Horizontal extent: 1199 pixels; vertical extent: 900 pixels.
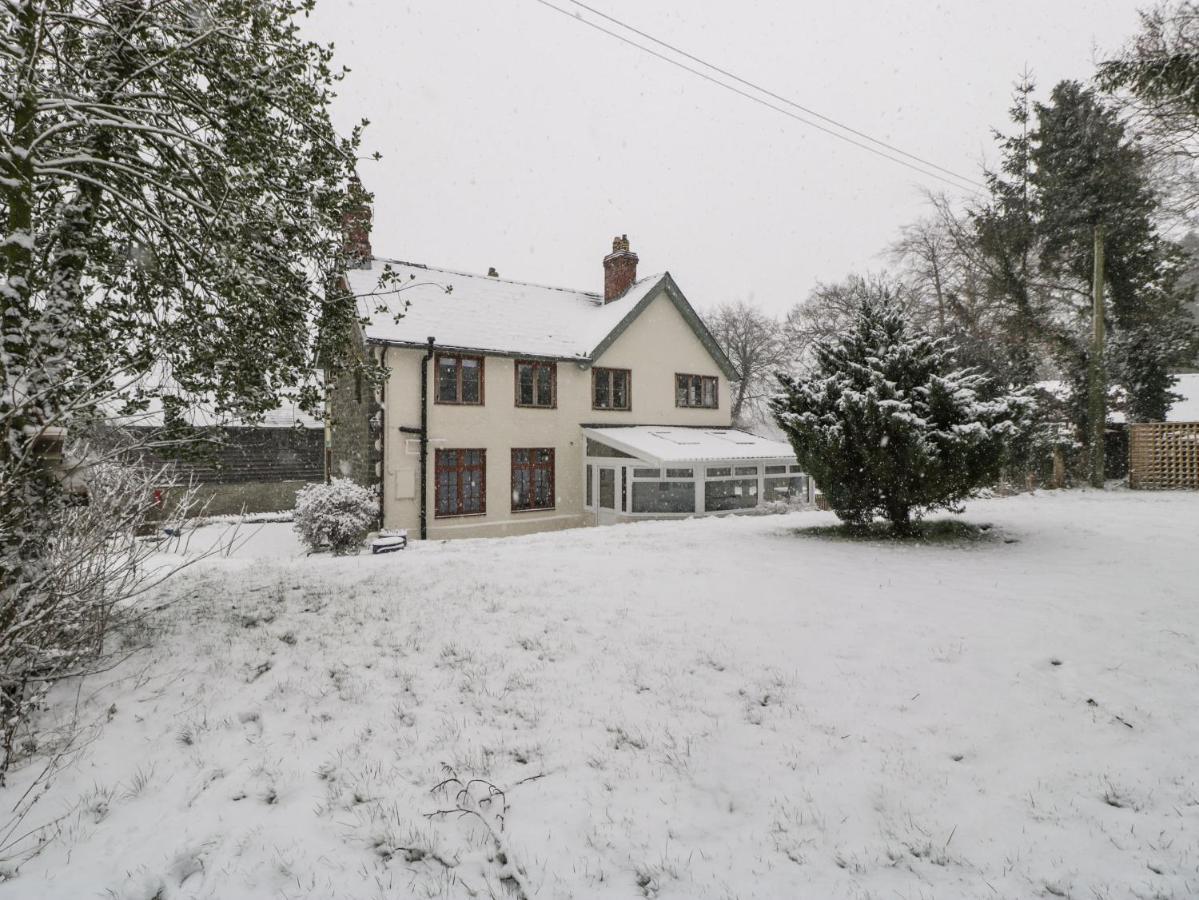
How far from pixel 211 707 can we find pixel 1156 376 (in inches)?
1089

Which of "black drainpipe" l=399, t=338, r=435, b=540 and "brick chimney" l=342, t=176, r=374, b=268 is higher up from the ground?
"brick chimney" l=342, t=176, r=374, b=268

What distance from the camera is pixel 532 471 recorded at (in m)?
19.2

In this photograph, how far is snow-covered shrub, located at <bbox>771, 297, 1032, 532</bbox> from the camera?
9.36 metres

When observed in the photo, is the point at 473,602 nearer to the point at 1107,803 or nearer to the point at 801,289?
the point at 1107,803

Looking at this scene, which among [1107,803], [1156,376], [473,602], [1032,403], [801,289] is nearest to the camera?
[1107,803]

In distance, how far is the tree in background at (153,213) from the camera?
15.1 ft

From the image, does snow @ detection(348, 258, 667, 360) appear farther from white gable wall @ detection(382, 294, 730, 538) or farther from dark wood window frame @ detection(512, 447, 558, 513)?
dark wood window frame @ detection(512, 447, 558, 513)

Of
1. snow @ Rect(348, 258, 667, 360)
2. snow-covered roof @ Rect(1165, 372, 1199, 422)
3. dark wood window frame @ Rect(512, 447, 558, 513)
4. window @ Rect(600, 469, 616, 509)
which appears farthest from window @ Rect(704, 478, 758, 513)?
snow-covered roof @ Rect(1165, 372, 1199, 422)

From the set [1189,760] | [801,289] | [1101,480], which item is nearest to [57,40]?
[1189,760]

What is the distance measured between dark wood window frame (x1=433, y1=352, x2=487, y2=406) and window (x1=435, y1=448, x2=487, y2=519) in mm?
1488

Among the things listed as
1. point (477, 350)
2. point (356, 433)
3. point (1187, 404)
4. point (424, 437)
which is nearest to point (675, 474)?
point (477, 350)

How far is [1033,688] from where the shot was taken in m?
4.63

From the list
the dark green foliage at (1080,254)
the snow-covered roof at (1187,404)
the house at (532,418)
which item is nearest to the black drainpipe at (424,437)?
the house at (532,418)

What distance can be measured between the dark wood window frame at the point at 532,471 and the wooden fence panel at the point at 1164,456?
1847 centimetres
